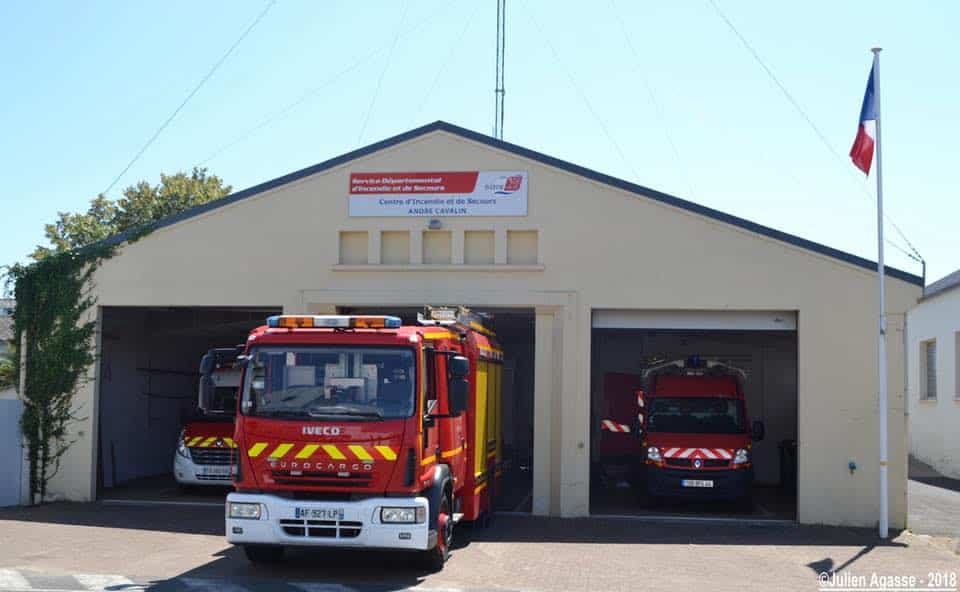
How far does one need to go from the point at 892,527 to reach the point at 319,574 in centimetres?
958

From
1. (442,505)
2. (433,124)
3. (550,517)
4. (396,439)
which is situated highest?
(433,124)

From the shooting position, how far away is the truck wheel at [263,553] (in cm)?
1175

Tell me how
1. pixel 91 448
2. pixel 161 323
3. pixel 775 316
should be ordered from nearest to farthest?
pixel 775 316 → pixel 91 448 → pixel 161 323

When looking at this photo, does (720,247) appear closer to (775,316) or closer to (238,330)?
(775,316)

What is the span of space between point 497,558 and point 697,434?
6795mm

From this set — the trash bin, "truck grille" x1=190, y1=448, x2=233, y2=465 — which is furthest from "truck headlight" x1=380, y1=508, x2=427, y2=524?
the trash bin

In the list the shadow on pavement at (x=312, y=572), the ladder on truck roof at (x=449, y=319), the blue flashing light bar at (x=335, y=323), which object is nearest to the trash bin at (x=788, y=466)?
the ladder on truck roof at (x=449, y=319)

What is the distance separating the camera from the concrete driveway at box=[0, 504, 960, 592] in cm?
1114

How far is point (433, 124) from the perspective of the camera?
1786cm

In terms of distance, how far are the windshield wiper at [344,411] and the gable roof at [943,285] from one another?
784 inches

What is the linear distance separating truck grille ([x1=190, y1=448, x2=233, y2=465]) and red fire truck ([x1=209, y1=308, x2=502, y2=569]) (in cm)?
771

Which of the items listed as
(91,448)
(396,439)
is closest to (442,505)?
(396,439)

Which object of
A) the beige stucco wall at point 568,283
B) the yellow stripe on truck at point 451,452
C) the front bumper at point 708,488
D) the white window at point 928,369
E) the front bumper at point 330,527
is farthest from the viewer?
the white window at point 928,369

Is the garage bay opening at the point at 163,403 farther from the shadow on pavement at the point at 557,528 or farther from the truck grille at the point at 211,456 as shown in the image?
the shadow on pavement at the point at 557,528
